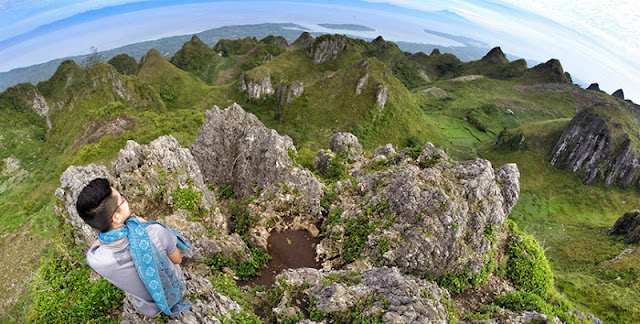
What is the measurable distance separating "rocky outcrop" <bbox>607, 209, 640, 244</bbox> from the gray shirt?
205ft

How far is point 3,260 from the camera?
22.6 m

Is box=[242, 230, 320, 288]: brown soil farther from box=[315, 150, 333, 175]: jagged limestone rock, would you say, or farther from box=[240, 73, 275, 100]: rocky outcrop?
box=[240, 73, 275, 100]: rocky outcrop

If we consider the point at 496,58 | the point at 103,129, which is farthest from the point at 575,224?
the point at 496,58

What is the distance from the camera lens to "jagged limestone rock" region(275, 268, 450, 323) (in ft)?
32.7

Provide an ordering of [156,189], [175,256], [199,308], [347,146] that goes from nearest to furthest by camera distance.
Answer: [175,256]
[199,308]
[156,189]
[347,146]

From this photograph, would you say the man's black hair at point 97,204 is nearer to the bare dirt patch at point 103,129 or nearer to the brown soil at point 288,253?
the brown soil at point 288,253

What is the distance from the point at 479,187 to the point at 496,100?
12630cm

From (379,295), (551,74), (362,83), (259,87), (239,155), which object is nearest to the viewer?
(379,295)

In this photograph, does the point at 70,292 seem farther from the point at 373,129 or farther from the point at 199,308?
the point at 373,129

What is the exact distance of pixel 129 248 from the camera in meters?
5.34

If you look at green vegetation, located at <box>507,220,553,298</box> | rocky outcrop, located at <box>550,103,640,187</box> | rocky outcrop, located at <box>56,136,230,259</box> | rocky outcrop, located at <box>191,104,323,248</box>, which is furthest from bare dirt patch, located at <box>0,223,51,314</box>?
rocky outcrop, located at <box>550,103,640,187</box>

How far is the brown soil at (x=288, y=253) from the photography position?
15.5 m

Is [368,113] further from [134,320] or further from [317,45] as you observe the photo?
[134,320]

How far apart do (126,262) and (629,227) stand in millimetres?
66853
